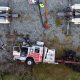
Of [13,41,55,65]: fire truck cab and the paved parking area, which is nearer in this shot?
[13,41,55,65]: fire truck cab

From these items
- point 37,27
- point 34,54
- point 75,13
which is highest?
point 75,13

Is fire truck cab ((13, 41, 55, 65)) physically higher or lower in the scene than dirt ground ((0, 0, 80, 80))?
lower

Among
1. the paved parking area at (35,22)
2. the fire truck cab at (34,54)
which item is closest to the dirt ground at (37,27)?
the paved parking area at (35,22)

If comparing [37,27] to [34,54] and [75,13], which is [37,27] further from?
[75,13]

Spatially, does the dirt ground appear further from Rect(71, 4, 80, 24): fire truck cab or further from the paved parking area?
Rect(71, 4, 80, 24): fire truck cab

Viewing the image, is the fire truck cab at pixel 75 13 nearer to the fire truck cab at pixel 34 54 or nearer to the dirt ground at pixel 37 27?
the dirt ground at pixel 37 27

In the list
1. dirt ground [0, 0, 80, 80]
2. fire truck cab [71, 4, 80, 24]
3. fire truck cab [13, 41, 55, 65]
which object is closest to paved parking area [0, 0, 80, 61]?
dirt ground [0, 0, 80, 80]

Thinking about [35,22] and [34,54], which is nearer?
[34,54]

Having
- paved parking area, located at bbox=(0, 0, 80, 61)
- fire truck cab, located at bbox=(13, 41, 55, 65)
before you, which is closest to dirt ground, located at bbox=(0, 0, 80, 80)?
paved parking area, located at bbox=(0, 0, 80, 61)

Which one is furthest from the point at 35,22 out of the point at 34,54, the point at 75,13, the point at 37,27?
the point at 75,13
